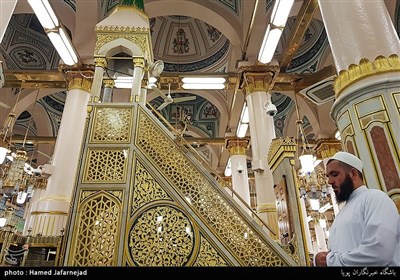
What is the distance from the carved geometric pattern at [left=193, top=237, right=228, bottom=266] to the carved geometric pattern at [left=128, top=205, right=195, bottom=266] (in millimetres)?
90

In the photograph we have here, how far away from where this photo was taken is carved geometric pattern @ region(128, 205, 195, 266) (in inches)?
94.8

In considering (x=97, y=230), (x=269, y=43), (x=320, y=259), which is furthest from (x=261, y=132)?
(x=320, y=259)

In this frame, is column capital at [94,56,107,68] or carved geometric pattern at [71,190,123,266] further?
column capital at [94,56,107,68]

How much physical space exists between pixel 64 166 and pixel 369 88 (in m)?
5.28

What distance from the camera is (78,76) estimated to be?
20.5 ft

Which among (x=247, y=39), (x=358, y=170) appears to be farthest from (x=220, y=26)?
(x=358, y=170)

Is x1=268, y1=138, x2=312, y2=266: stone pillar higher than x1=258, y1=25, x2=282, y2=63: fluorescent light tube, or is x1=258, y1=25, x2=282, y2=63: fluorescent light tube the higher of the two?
x1=258, y1=25, x2=282, y2=63: fluorescent light tube

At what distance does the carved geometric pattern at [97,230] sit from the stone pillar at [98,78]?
1.35 metres

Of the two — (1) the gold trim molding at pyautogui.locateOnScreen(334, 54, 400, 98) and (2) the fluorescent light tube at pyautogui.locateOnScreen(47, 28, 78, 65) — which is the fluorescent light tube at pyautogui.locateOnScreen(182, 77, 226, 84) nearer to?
(2) the fluorescent light tube at pyautogui.locateOnScreen(47, 28, 78, 65)

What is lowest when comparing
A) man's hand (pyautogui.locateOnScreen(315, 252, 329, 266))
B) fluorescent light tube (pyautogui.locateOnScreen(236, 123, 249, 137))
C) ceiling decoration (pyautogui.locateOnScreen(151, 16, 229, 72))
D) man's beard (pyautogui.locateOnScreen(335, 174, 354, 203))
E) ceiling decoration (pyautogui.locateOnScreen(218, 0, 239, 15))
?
man's hand (pyautogui.locateOnScreen(315, 252, 329, 266))

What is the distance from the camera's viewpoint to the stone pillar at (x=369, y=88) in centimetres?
195

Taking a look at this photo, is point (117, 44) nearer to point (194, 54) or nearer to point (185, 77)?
point (185, 77)

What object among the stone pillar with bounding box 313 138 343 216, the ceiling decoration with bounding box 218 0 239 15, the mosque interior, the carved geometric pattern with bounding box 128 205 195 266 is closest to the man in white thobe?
the mosque interior

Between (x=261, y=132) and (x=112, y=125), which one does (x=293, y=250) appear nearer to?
(x=112, y=125)
